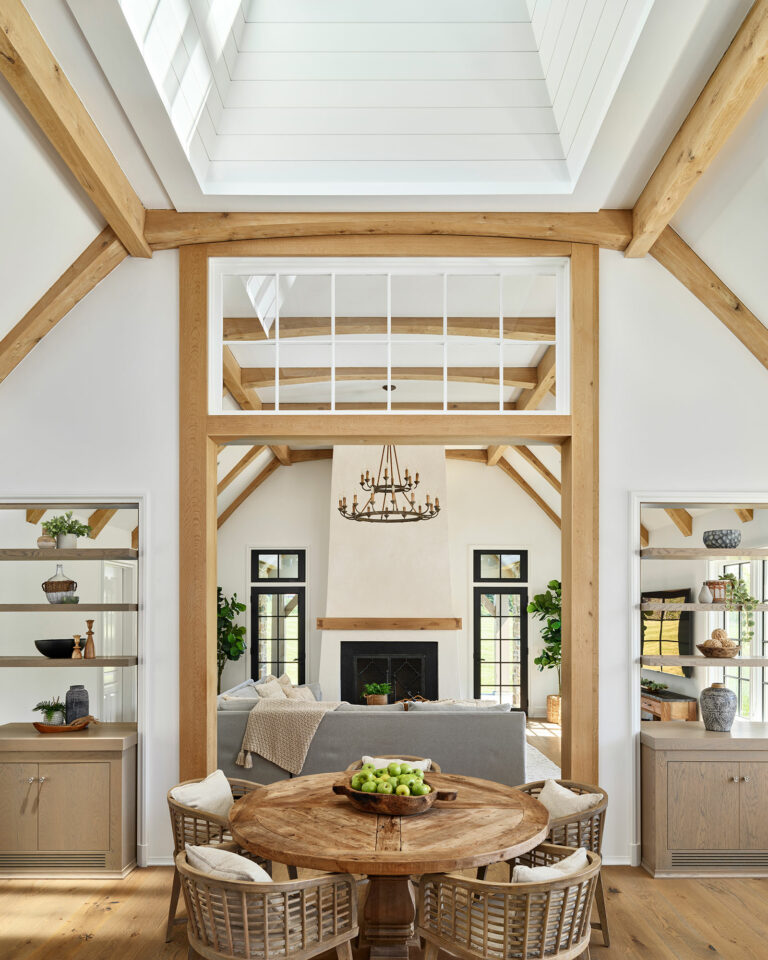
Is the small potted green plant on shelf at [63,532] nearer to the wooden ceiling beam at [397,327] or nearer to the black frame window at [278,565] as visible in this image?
the wooden ceiling beam at [397,327]

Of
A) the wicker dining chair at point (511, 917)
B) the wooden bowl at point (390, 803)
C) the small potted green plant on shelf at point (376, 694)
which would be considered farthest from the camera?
the small potted green plant on shelf at point (376, 694)

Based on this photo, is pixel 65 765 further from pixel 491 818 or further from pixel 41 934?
pixel 491 818

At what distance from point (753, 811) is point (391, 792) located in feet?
7.64

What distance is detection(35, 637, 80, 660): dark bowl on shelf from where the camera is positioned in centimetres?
505

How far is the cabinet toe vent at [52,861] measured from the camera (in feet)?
15.4

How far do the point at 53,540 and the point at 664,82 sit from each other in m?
3.96

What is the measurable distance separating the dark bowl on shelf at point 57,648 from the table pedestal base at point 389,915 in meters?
2.30

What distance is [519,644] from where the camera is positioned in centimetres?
1146

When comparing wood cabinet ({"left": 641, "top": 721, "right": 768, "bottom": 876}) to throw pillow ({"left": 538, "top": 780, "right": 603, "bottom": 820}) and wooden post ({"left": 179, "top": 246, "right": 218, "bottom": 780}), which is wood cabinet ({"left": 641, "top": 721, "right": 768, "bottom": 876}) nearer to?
throw pillow ({"left": 538, "top": 780, "right": 603, "bottom": 820})

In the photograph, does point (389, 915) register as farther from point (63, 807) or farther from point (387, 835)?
point (63, 807)

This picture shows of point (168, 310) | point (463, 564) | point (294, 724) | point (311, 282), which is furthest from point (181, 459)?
point (463, 564)

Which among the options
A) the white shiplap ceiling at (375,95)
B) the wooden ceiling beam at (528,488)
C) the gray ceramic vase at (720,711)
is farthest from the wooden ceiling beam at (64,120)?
the wooden ceiling beam at (528,488)

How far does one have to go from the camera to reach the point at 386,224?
492 centimetres


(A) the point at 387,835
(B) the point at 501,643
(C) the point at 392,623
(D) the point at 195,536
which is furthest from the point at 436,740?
(B) the point at 501,643
